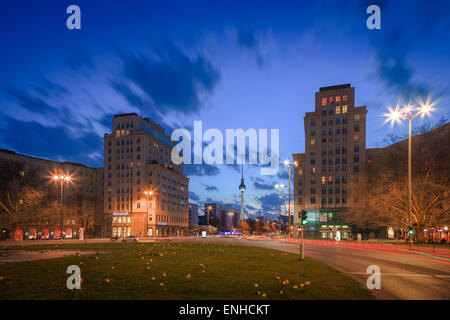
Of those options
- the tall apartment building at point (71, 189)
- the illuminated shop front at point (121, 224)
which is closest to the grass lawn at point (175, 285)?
the tall apartment building at point (71, 189)

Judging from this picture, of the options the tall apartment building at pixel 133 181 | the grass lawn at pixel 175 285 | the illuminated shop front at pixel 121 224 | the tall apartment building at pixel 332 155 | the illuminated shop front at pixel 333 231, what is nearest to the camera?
the grass lawn at pixel 175 285

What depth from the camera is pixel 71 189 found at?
104 m

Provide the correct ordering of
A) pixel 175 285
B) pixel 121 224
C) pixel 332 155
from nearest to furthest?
pixel 175 285 → pixel 332 155 → pixel 121 224

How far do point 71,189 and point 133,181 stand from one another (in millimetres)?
23442

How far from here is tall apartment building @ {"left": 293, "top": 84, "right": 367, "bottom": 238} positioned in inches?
3408

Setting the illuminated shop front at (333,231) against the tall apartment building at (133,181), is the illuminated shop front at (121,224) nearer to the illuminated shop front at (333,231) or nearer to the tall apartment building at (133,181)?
the tall apartment building at (133,181)

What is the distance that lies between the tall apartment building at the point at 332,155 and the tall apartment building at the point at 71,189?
224 ft

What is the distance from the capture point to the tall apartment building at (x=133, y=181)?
98.4 meters

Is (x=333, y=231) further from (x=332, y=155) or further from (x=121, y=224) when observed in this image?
(x=121, y=224)

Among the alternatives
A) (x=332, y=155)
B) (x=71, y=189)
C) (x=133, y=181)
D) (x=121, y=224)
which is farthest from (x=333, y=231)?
(x=71, y=189)

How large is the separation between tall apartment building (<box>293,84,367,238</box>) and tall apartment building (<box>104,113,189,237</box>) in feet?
164

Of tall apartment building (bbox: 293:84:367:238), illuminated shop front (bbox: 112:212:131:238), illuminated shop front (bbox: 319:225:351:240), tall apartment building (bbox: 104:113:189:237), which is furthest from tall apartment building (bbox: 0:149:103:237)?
illuminated shop front (bbox: 319:225:351:240)

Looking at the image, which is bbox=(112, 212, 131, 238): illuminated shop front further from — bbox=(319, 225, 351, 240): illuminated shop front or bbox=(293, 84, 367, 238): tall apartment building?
bbox=(319, 225, 351, 240): illuminated shop front
